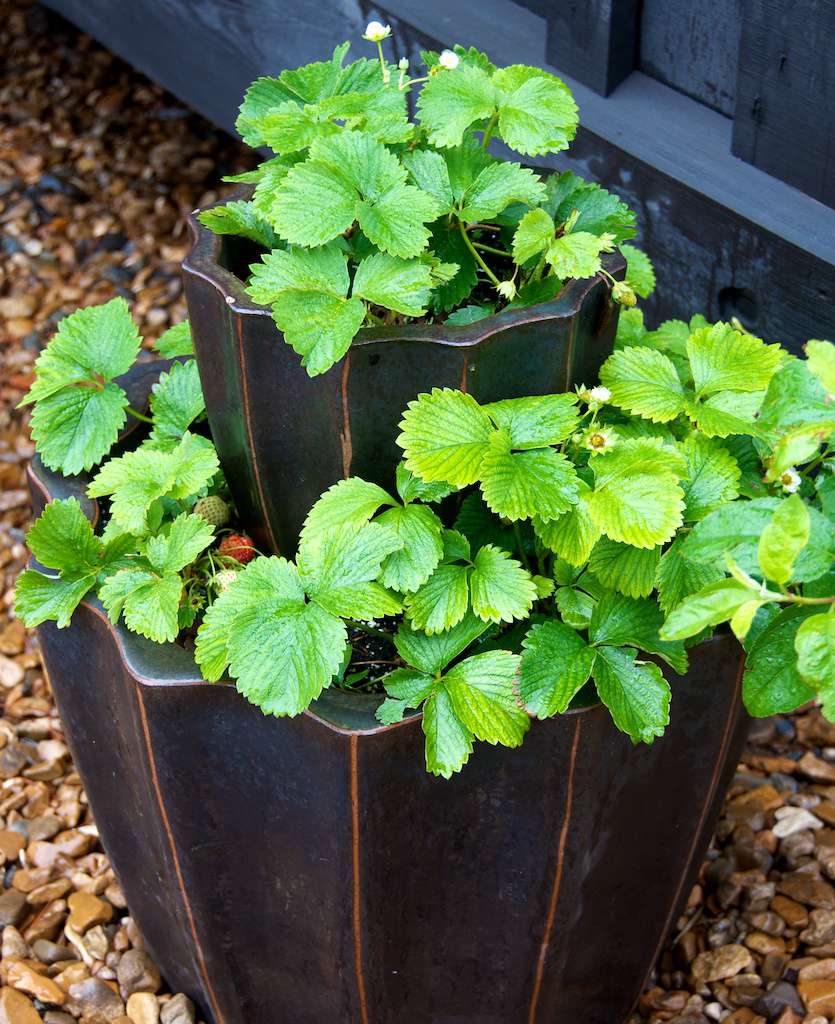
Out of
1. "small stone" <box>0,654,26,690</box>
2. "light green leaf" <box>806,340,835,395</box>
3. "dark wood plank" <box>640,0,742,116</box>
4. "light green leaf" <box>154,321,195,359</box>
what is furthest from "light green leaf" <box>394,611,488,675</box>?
"small stone" <box>0,654,26,690</box>

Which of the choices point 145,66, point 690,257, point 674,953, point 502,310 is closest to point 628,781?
point 502,310

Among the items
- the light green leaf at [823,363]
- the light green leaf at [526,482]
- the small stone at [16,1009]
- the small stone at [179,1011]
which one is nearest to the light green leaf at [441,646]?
the light green leaf at [526,482]

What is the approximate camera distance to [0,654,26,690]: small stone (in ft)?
6.62

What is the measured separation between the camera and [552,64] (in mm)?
1845

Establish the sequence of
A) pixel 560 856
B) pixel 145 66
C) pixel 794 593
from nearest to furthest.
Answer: pixel 794 593
pixel 560 856
pixel 145 66

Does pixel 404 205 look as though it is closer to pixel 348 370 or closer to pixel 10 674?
pixel 348 370


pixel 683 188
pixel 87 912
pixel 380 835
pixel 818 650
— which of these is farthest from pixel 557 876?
pixel 683 188

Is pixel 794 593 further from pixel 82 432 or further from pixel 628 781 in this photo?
pixel 82 432

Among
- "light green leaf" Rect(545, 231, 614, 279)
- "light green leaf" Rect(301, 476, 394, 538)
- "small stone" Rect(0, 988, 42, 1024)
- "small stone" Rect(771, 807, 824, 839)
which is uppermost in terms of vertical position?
"light green leaf" Rect(545, 231, 614, 279)

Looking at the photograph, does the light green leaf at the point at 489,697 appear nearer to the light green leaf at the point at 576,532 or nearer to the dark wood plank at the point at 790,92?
the light green leaf at the point at 576,532

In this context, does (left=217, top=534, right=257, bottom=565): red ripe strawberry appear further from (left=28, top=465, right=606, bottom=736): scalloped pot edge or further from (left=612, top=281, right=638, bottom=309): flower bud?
(left=612, top=281, right=638, bottom=309): flower bud

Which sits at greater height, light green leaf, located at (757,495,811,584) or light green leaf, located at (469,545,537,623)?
light green leaf, located at (757,495,811,584)

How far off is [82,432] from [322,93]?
15.4 inches

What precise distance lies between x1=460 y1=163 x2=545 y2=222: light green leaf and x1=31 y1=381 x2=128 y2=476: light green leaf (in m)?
0.39
